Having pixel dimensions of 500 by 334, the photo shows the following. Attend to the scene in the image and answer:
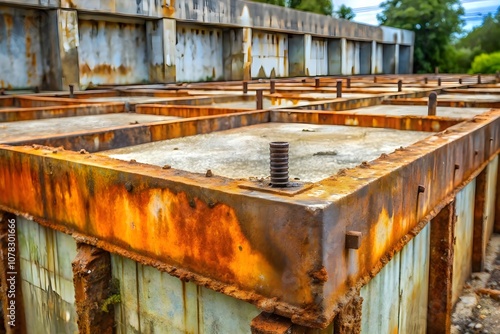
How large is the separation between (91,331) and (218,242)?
3.92 feet

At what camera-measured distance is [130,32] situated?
1634 centimetres

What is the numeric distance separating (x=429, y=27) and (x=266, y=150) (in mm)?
37199

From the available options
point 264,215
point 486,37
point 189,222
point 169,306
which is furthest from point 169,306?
point 486,37

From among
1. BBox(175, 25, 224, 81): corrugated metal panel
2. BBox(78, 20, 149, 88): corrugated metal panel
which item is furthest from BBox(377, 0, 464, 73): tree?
BBox(78, 20, 149, 88): corrugated metal panel

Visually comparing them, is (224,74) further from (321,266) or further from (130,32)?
(321,266)

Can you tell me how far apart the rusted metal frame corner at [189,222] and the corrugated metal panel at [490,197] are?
435 centimetres

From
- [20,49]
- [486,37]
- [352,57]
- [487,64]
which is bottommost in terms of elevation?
[20,49]

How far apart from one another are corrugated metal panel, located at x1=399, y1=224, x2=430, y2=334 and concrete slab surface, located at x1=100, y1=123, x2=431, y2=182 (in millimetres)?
703

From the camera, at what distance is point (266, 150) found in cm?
421

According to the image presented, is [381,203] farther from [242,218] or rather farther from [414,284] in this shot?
[414,284]

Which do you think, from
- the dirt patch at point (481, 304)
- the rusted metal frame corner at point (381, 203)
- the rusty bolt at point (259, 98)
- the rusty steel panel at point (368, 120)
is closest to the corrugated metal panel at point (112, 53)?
the rusty bolt at point (259, 98)

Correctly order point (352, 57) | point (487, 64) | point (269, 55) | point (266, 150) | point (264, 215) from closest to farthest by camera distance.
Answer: point (264, 215) < point (266, 150) < point (269, 55) < point (352, 57) < point (487, 64)

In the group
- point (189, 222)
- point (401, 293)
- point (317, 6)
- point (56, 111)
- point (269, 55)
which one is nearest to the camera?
point (189, 222)

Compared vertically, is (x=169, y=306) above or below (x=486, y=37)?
below
